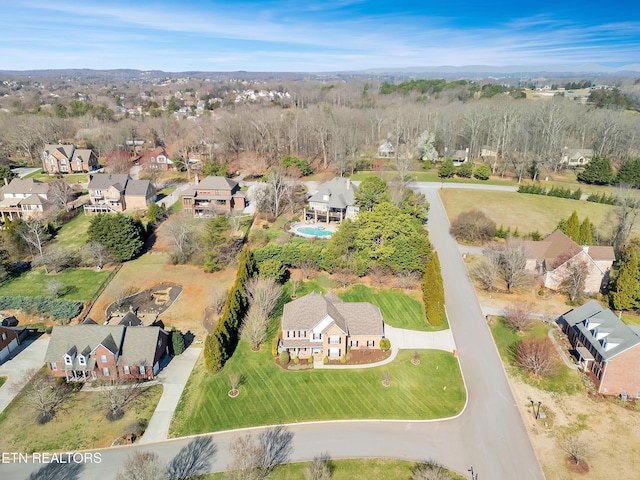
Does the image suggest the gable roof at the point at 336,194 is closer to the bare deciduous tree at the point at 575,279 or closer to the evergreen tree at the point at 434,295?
the evergreen tree at the point at 434,295

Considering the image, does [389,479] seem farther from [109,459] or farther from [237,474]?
[109,459]

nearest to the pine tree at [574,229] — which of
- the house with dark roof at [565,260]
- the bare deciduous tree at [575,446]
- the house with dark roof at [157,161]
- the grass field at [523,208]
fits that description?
the house with dark roof at [565,260]

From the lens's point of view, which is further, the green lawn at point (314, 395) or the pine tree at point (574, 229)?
the pine tree at point (574, 229)

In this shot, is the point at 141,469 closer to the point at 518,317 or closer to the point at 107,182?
the point at 518,317

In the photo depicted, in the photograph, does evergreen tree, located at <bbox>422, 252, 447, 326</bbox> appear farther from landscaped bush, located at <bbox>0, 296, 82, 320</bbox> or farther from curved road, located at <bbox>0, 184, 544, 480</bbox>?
landscaped bush, located at <bbox>0, 296, 82, 320</bbox>

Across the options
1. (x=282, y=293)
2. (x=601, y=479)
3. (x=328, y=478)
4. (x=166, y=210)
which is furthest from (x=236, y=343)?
(x=166, y=210)

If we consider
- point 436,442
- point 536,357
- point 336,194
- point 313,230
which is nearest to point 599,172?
point 336,194
